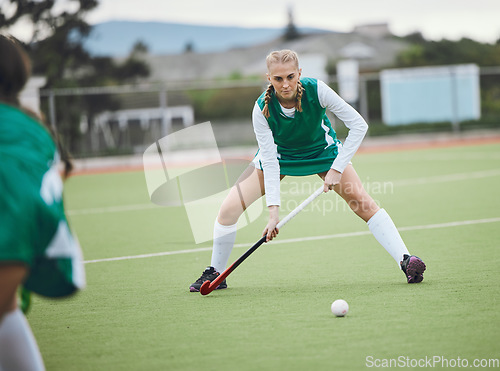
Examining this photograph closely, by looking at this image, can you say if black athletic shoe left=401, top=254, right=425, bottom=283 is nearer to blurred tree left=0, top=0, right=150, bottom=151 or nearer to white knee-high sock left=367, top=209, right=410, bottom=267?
white knee-high sock left=367, top=209, right=410, bottom=267

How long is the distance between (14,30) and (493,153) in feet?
48.8

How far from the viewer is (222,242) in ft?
16.9

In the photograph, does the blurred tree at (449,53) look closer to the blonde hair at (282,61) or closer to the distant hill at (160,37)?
the distant hill at (160,37)

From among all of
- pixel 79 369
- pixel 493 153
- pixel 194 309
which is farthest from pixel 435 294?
pixel 493 153

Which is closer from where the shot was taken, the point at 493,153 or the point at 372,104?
the point at 493,153

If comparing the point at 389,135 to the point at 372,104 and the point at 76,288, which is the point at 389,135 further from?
the point at 76,288

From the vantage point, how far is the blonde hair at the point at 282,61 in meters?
4.56

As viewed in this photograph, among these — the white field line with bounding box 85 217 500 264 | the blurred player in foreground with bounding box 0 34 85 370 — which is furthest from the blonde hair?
the white field line with bounding box 85 217 500 264

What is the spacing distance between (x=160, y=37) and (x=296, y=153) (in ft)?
450

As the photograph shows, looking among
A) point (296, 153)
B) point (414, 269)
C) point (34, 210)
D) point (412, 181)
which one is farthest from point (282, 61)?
point (412, 181)

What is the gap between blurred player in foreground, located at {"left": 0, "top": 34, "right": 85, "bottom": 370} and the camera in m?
2.29

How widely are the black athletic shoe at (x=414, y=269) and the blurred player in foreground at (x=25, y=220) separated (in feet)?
9.19

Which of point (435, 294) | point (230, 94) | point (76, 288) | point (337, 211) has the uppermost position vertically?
point (76, 288)

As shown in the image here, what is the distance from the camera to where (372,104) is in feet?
105
